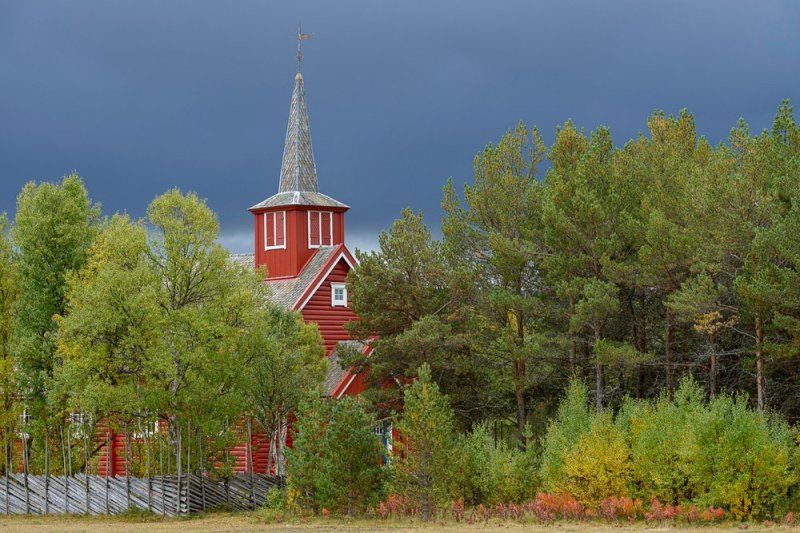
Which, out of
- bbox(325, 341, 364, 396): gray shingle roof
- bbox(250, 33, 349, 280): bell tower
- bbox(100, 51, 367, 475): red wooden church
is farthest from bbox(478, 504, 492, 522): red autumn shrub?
bbox(250, 33, 349, 280): bell tower

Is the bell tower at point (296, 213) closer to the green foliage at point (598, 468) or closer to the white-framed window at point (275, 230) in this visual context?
the white-framed window at point (275, 230)

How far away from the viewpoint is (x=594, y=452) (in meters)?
29.0

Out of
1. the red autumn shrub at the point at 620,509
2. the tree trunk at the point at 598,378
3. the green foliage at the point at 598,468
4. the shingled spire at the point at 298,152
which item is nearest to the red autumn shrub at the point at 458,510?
the green foliage at the point at 598,468

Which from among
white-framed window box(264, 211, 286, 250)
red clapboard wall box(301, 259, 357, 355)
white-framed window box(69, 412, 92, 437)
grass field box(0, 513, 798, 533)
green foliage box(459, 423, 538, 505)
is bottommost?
grass field box(0, 513, 798, 533)

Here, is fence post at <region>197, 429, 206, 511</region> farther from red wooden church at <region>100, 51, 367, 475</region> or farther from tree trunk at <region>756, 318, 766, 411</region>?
tree trunk at <region>756, 318, 766, 411</region>

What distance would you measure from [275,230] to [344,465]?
89.0 feet

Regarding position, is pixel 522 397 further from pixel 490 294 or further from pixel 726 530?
pixel 726 530

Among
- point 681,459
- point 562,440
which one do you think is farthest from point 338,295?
point 681,459

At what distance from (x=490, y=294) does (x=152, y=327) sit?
39.2 feet

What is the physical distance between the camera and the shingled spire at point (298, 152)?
188 ft

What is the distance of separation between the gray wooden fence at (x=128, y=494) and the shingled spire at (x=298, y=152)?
70.5 ft

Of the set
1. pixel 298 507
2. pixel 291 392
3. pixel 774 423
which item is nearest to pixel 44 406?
pixel 291 392

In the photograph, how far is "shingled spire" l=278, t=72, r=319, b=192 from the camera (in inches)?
2261

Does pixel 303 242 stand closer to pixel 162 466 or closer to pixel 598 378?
pixel 598 378
